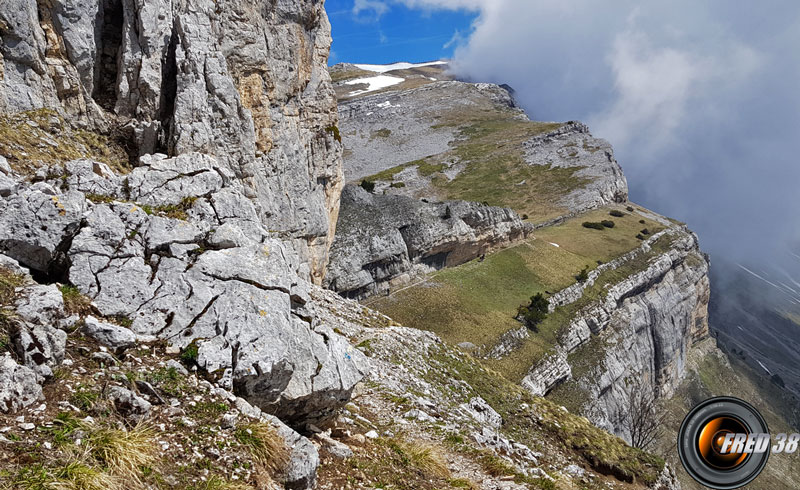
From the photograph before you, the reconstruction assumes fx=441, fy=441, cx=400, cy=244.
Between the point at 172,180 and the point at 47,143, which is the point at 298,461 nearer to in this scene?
the point at 172,180

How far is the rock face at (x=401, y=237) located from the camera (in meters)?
50.8

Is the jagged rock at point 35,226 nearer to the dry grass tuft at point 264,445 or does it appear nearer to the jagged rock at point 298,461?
the dry grass tuft at point 264,445

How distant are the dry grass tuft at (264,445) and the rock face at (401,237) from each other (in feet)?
136

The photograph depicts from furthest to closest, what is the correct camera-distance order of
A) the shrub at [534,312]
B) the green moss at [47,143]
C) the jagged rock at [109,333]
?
the shrub at [534,312] < the green moss at [47,143] < the jagged rock at [109,333]

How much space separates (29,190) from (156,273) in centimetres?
299

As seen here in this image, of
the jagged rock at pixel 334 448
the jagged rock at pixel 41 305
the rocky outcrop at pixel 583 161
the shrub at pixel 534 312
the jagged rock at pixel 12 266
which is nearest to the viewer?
the jagged rock at pixel 41 305

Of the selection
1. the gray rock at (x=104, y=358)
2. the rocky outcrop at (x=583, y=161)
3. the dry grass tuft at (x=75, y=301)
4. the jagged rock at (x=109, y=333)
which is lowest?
the gray rock at (x=104, y=358)

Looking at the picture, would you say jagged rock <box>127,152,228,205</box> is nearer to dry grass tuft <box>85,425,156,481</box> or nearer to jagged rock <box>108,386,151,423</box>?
jagged rock <box>108,386,151,423</box>

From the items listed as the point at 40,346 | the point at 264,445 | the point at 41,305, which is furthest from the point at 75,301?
the point at 264,445

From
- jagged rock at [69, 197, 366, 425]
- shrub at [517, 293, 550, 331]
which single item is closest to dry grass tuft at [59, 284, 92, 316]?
jagged rock at [69, 197, 366, 425]

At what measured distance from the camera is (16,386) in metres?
6.04

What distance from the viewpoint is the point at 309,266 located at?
106ft

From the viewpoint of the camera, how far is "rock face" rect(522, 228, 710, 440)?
160 ft

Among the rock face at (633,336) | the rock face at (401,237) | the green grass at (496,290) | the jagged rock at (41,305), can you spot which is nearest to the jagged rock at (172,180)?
the jagged rock at (41,305)
